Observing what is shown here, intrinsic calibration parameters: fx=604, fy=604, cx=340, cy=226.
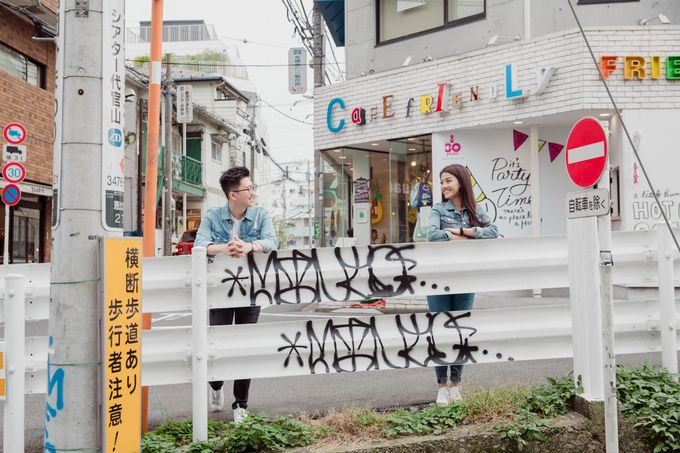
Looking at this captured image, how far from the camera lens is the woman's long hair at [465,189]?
4676 millimetres

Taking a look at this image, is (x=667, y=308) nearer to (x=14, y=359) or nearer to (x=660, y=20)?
(x=14, y=359)

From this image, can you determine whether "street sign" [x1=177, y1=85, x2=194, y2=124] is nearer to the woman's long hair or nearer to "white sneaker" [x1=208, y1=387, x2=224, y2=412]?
"white sneaker" [x1=208, y1=387, x2=224, y2=412]

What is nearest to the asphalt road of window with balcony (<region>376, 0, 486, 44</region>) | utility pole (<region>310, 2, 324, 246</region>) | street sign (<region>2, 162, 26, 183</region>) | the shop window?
street sign (<region>2, 162, 26, 183</region>)

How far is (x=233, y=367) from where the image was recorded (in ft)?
12.6

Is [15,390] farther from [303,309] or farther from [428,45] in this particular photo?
[428,45]

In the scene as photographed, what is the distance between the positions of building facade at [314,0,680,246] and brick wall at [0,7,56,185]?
854cm

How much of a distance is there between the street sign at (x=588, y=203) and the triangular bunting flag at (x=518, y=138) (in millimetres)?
10548

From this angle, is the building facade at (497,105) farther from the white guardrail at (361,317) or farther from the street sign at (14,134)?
the white guardrail at (361,317)

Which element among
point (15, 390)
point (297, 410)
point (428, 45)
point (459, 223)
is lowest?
point (297, 410)

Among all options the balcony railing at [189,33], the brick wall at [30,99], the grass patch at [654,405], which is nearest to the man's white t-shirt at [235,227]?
the grass patch at [654,405]

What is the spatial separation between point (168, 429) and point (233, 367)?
22.1 inches

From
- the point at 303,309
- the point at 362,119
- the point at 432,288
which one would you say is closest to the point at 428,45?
the point at 362,119

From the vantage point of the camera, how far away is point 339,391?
5359 millimetres

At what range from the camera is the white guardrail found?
3.79 metres
